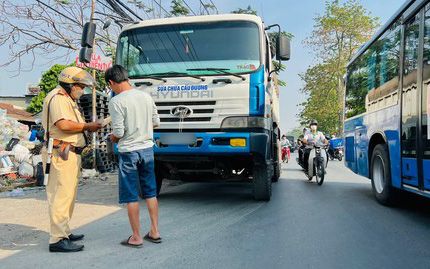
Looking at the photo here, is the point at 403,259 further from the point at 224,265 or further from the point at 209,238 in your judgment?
the point at 209,238

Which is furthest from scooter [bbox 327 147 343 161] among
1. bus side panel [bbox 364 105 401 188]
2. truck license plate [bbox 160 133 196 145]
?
truck license plate [bbox 160 133 196 145]

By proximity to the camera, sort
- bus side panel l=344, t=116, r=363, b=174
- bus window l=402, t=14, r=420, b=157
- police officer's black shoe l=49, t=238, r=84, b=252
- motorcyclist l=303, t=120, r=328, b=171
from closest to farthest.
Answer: police officer's black shoe l=49, t=238, r=84, b=252
bus window l=402, t=14, r=420, b=157
bus side panel l=344, t=116, r=363, b=174
motorcyclist l=303, t=120, r=328, b=171

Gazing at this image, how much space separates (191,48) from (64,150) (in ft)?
10.4

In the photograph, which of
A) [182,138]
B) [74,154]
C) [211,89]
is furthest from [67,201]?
[211,89]

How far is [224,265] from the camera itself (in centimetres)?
366

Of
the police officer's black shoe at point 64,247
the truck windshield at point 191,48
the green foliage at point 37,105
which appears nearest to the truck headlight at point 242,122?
the truck windshield at point 191,48

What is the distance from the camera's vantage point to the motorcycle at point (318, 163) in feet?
33.2

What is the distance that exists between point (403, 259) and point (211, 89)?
3.58m

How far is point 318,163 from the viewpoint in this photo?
1034cm

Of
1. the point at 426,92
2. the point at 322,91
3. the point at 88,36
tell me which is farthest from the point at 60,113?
the point at 322,91

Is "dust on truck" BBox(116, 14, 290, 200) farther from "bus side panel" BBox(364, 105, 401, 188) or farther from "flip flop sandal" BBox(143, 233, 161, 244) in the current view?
"flip flop sandal" BBox(143, 233, 161, 244)

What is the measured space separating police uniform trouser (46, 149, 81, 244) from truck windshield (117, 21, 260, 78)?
281 cm

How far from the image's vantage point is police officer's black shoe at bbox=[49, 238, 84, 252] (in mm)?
4086

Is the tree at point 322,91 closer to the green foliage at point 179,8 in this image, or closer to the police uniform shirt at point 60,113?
the green foliage at point 179,8
